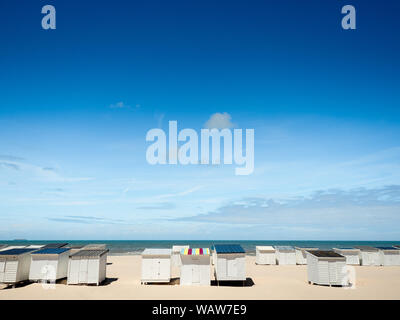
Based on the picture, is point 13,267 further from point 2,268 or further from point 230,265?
point 230,265

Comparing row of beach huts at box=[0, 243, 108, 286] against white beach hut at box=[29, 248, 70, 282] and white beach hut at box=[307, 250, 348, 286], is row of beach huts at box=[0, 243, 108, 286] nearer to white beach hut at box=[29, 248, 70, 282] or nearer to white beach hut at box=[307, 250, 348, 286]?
white beach hut at box=[29, 248, 70, 282]

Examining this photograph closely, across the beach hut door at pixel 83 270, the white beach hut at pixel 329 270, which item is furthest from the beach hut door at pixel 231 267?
the beach hut door at pixel 83 270

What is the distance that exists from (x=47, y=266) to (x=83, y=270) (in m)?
2.95

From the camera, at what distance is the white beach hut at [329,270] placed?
69.1 feet

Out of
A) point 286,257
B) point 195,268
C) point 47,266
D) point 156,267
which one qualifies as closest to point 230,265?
point 195,268

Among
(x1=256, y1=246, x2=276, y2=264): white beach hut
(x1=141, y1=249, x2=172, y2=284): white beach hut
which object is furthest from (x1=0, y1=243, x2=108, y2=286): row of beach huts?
(x1=256, y1=246, x2=276, y2=264): white beach hut

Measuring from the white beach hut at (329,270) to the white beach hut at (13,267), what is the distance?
22008mm

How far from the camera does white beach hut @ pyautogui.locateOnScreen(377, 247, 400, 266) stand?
3712 centimetres

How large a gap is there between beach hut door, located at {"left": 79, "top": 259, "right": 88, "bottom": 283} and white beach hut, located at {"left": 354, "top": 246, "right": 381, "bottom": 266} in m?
35.0
